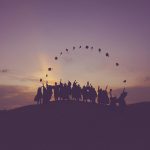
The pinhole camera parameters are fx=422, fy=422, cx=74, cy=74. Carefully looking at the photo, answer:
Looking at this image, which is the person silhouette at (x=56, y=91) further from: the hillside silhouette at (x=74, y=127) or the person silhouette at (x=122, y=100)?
the person silhouette at (x=122, y=100)

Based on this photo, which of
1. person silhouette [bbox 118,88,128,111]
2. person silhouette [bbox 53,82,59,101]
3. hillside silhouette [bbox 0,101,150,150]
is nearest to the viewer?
hillside silhouette [bbox 0,101,150,150]

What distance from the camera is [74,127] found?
3881 cm

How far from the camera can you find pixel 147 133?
3691 centimetres

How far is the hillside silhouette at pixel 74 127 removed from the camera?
35.2 meters

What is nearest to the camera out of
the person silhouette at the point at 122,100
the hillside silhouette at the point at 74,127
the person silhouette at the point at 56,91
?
the hillside silhouette at the point at 74,127

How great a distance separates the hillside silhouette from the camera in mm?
35188

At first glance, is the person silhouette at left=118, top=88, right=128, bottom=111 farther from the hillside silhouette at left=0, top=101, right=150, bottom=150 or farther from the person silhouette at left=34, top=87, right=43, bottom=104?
the person silhouette at left=34, top=87, right=43, bottom=104

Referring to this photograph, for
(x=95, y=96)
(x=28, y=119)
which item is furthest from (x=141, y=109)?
(x=28, y=119)

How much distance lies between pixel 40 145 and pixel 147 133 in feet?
30.8

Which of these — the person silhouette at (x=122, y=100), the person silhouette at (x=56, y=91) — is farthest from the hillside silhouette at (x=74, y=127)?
the person silhouette at (x=56, y=91)

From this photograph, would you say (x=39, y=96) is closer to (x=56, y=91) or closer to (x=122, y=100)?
(x=56, y=91)

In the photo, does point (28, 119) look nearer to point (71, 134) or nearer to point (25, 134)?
point (25, 134)

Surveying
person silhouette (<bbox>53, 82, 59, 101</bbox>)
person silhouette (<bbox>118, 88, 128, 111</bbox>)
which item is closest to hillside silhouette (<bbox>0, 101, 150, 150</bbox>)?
person silhouette (<bbox>118, 88, 128, 111</bbox>)

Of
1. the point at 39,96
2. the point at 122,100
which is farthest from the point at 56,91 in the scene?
the point at 122,100
